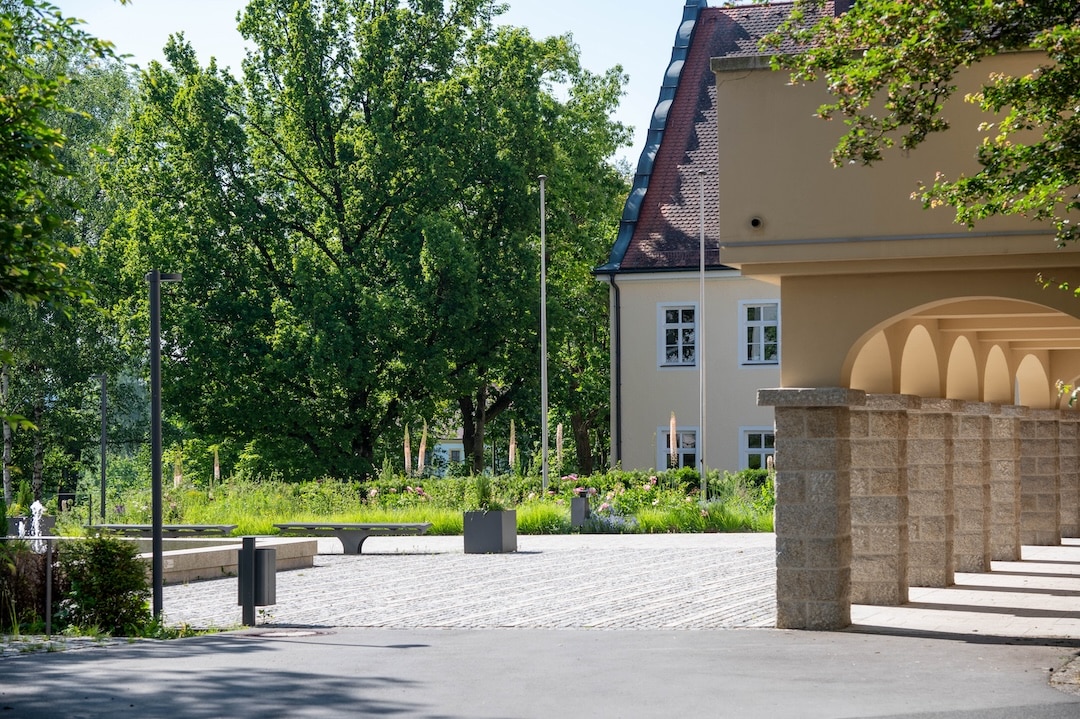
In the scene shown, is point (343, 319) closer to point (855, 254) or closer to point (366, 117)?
point (366, 117)

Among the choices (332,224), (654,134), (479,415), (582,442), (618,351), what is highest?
(654,134)

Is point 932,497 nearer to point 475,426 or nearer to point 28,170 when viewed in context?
point 28,170

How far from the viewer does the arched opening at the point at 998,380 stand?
24109mm

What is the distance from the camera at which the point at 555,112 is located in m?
50.7

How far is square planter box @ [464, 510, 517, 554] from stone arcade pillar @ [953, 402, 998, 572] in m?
8.16

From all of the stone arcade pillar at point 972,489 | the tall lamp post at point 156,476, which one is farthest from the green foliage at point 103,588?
the stone arcade pillar at point 972,489

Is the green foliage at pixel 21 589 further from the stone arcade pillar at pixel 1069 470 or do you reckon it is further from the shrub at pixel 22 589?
the stone arcade pillar at pixel 1069 470

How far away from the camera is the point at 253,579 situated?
15867 mm

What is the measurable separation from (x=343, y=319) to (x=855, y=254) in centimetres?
3039

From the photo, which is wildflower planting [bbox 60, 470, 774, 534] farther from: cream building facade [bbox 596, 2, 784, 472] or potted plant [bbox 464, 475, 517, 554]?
potted plant [bbox 464, 475, 517, 554]

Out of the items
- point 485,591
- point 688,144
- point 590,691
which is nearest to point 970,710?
point 590,691

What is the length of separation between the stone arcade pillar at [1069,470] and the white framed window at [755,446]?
42.0 feet

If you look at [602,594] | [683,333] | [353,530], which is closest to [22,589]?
[602,594]

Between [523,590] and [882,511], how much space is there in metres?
4.71
